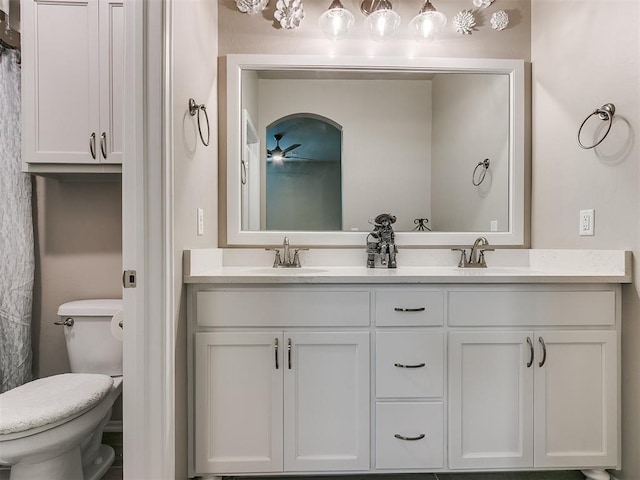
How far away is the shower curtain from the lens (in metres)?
1.63

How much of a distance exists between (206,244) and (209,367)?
1.84ft

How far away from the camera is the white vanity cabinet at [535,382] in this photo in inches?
55.1

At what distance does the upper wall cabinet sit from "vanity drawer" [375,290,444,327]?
4.17 ft

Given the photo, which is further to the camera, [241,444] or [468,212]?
[468,212]

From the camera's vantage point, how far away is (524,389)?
140 cm

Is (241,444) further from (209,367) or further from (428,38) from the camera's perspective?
(428,38)

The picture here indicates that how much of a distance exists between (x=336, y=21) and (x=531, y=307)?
163cm

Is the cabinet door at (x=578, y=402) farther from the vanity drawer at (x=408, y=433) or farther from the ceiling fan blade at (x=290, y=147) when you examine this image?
the ceiling fan blade at (x=290, y=147)

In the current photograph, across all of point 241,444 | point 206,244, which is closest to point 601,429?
point 241,444

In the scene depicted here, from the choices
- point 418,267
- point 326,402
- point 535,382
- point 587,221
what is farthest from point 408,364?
point 587,221

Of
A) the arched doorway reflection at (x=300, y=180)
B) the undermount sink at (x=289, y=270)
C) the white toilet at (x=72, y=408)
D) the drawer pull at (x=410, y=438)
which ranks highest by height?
the arched doorway reflection at (x=300, y=180)

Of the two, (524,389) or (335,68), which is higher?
(335,68)

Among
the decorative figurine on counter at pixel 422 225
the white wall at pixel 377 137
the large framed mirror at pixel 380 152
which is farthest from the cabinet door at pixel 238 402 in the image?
the decorative figurine on counter at pixel 422 225

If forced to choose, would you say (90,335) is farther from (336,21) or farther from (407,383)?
(336,21)
